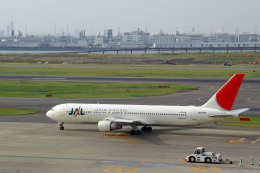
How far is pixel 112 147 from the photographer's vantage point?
49.5 metres

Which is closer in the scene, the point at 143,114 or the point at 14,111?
the point at 143,114

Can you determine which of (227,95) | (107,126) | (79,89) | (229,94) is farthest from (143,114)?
(79,89)

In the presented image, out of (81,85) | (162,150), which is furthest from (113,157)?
(81,85)

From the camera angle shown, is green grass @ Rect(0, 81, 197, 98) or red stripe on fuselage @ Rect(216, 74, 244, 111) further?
green grass @ Rect(0, 81, 197, 98)

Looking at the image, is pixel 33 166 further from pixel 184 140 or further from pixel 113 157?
pixel 184 140

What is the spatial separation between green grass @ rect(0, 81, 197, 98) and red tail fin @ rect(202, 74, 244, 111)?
41.5 metres

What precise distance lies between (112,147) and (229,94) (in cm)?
1706

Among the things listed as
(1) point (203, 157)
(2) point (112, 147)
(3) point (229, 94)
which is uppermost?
(3) point (229, 94)

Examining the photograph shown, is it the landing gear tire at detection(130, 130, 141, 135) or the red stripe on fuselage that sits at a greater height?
the red stripe on fuselage

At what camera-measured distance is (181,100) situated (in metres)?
87.2

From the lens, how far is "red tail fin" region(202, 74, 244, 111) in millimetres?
53678

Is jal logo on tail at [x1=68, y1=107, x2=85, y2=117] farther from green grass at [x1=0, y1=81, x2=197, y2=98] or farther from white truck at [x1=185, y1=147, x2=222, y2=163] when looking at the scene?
green grass at [x1=0, y1=81, x2=197, y2=98]

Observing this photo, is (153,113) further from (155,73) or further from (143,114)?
(155,73)

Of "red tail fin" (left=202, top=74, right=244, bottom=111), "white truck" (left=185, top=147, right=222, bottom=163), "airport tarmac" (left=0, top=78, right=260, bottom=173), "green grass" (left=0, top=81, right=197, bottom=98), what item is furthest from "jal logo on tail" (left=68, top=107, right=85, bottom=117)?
"green grass" (left=0, top=81, right=197, bottom=98)
